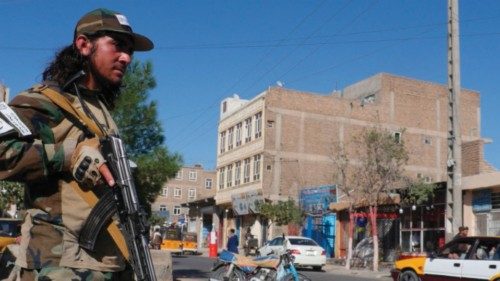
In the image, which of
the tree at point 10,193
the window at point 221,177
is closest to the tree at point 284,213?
the window at point 221,177

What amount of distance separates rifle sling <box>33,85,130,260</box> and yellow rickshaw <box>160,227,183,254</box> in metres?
39.0

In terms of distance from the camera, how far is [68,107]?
2318mm

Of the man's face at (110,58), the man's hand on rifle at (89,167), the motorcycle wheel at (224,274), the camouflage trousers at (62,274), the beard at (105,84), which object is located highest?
the man's face at (110,58)

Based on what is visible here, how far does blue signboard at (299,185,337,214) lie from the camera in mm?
39969

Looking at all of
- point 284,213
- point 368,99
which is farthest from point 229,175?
point 284,213

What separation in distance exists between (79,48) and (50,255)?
31.7 inches

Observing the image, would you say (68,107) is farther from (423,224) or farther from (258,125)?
(258,125)

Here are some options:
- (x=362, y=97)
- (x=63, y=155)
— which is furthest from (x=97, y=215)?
(x=362, y=97)

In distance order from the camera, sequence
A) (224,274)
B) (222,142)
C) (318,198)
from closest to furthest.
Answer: (224,274)
(318,198)
(222,142)

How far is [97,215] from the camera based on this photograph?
7.19 feet

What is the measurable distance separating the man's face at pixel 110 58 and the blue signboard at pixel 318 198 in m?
37.5

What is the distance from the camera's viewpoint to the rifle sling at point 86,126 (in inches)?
87.8

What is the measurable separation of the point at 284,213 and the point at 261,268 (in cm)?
2761

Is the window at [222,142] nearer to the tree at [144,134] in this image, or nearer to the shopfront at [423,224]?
the shopfront at [423,224]
